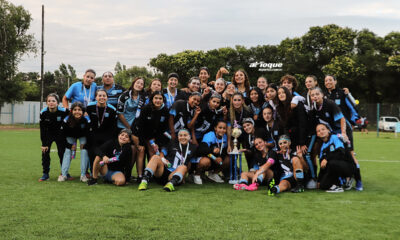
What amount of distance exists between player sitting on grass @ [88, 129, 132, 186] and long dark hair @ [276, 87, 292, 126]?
2.54 m

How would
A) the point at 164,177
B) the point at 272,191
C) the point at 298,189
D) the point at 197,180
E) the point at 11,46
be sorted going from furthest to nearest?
the point at 11,46
the point at 197,180
the point at 164,177
the point at 298,189
the point at 272,191

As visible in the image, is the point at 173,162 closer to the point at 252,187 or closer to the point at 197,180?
the point at 197,180

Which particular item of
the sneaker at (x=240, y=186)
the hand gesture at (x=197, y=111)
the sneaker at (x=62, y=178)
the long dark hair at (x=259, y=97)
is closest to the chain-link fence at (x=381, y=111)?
the long dark hair at (x=259, y=97)

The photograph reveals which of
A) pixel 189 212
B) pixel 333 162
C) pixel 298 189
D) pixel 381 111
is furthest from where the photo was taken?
pixel 381 111

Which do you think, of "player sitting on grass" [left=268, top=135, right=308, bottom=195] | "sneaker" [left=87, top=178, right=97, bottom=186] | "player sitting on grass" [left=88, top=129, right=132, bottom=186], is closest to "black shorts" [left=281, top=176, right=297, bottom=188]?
"player sitting on grass" [left=268, top=135, right=308, bottom=195]

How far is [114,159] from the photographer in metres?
5.79

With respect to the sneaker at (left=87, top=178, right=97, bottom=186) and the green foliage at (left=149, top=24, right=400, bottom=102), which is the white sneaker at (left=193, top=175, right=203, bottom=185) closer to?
the sneaker at (left=87, top=178, right=97, bottom=186)

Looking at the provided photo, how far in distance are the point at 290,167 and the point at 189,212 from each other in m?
2.23

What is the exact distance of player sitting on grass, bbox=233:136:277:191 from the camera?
5605mm

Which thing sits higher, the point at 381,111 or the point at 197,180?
the point at 381,111

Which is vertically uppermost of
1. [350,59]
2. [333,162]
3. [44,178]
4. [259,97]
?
[350,59]

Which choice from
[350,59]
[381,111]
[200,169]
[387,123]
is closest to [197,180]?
[200,169]

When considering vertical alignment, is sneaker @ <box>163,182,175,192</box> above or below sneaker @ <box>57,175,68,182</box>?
above

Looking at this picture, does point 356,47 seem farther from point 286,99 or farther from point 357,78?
point 286,99
